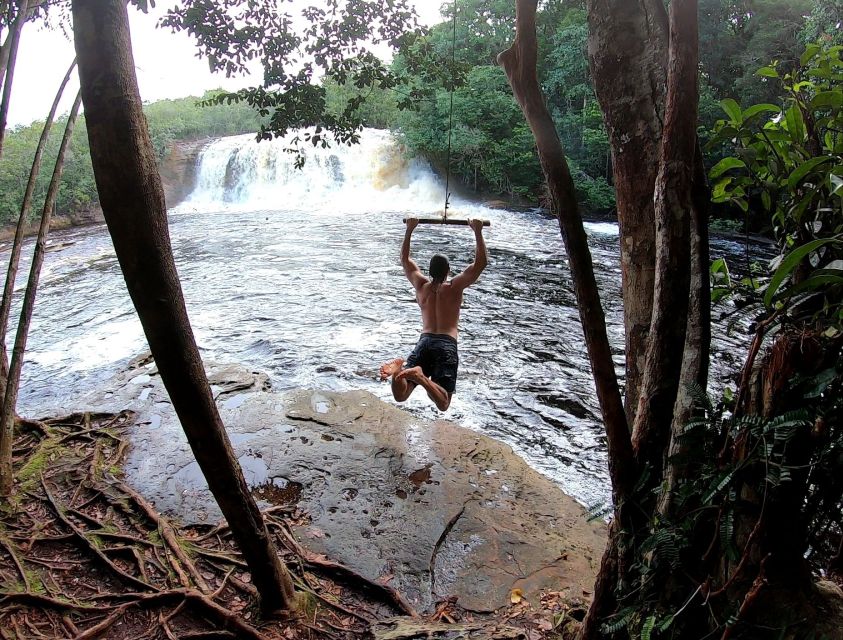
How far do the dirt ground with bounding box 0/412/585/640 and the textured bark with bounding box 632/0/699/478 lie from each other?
66.0 inches

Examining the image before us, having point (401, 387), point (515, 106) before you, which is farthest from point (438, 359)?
point (515, 106)

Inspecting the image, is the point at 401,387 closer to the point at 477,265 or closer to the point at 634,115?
the point at 477,265

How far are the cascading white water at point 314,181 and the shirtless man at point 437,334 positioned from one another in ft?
51.4

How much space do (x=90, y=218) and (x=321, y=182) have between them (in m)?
7.98

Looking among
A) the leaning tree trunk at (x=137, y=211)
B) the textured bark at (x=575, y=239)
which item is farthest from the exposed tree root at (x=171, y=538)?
the textured bark at (x=575, y=239)

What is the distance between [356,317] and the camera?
29.7 ft

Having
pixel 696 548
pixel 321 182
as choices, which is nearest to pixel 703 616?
pixel 696 548

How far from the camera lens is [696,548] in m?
1.80

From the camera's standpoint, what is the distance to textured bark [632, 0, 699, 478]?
1.76 meters

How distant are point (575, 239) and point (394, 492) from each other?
296 centimetres

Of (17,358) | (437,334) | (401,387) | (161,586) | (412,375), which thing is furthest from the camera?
(437,334)

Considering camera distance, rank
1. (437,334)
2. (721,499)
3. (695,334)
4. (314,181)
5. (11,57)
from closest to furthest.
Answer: (721,499) → (695,334) → (11,57) → (437,334) → (314,181)

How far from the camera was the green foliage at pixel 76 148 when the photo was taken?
1628 centimetres

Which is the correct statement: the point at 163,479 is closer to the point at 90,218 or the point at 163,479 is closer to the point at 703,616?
the point at 703,616
